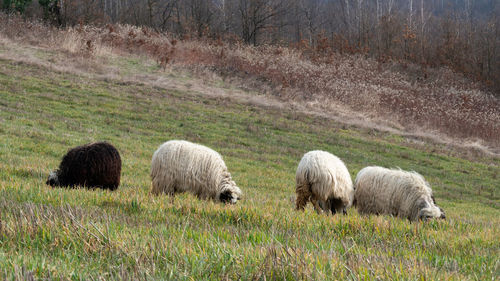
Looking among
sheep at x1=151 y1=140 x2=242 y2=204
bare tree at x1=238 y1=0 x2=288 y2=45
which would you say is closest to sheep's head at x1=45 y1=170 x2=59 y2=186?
sheep at x1=151 y1=140 x2=242 y2=204

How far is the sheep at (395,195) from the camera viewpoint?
8.06 meters

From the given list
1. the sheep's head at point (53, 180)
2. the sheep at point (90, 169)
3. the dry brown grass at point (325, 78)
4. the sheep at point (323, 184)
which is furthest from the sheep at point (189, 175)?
the dry brown grass at point (325, 78)

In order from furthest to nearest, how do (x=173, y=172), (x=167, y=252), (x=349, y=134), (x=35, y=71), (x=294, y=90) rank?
(x=294, y=90) < (x=35, y=71) < (x=349, y=134) < (x=173, y=172) < (x=167, y=252)

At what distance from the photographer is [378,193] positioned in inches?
341

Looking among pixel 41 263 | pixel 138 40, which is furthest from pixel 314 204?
pixel 138 40

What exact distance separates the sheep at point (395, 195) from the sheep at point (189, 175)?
2689 mm

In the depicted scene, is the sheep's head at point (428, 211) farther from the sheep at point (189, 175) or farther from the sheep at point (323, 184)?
the sheep at point (189, 175)

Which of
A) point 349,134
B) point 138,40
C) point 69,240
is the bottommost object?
point 349,134

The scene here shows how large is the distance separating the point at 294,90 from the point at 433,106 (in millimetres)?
10122

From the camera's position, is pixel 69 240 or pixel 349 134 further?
pixel 349 134

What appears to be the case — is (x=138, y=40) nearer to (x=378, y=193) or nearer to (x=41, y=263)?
(x=378, y=193)

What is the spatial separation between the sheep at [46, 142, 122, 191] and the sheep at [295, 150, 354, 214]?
3.73m

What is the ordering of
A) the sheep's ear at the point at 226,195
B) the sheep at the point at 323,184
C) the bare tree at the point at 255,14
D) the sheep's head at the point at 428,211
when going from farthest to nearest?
the bare tree at the point at 255,14 → the sheep's ear at the point at 226,195 → the sheep at the point at 323,184 → the sheep's head at the point at 428,211

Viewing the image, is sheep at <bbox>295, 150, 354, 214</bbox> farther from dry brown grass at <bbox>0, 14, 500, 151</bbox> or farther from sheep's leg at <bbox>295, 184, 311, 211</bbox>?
dry brown grass at <bbox>0, 14, 500, 151</bbox>
